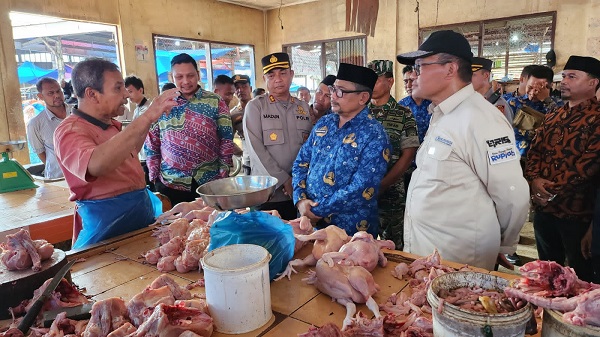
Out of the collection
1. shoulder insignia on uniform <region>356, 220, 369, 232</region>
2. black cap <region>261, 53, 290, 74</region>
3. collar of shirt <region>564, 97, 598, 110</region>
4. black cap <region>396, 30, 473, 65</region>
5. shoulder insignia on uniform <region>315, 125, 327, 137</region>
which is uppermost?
black cap <region>261, 53, 290, 74</region>

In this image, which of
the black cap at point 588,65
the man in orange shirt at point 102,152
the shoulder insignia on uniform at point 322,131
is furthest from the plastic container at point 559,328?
the black cap at point 588,65

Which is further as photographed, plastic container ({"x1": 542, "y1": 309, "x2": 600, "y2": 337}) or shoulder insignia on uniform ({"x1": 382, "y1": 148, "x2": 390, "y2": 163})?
shoulder insignia on uniform ({"x1": 382, "y1": 148, "x2": 390, "y2": 163})

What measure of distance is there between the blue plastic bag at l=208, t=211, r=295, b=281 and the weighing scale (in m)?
3.44

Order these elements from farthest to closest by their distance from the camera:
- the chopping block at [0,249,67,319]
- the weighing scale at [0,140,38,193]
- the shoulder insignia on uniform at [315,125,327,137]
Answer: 1. the weighing scale at [0,140,38,193]
2. the shoulder insignia on uniform at [315,125,327,137]
3. the chopping block at [0,249,67,319]

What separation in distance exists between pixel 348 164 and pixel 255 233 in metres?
1.21

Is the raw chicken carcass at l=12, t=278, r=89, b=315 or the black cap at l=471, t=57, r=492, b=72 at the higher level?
the black cap at l=471, t=57, r=492, b=72

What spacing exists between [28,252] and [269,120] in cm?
227

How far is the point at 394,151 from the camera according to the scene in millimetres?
3426

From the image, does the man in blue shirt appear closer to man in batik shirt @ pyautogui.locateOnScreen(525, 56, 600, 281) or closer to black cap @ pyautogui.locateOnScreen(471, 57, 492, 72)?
man in batik shirt @ pyautogui.locateOnScreen(525, 56, 600, 281)

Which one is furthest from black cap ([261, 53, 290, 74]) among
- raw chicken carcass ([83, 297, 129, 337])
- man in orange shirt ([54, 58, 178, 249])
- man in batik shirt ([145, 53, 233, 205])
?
raw chicken carcass ([83, 297, 129, 337])

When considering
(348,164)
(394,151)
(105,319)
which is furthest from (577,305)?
(394,151)

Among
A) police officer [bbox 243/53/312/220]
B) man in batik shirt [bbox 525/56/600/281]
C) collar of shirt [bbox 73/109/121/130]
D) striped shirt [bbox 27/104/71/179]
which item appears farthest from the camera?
striped shirt [bbox 27/104/71/179]

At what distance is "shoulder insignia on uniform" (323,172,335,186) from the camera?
109 inches

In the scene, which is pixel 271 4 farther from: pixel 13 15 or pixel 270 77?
pixel 270 77
